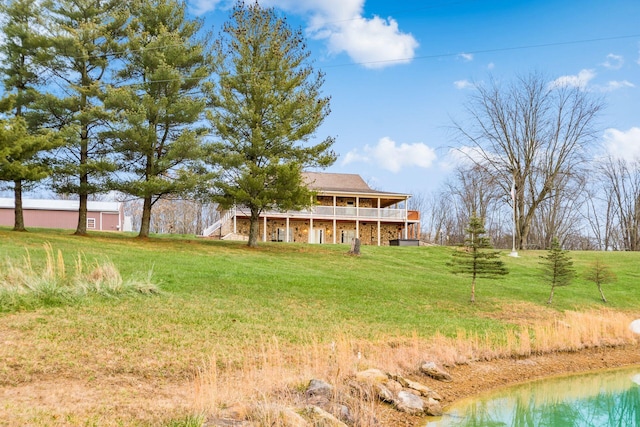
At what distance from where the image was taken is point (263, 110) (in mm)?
22156

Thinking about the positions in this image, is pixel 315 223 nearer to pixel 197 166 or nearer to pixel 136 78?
pixel 197 166

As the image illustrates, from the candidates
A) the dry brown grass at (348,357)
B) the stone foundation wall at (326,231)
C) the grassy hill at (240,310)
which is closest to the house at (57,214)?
the stone foundation wall at (326,231)

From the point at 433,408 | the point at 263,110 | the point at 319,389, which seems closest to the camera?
the point at 319,389

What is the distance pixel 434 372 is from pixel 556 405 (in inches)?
88.2

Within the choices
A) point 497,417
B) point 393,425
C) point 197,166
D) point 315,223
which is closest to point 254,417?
point 393,425

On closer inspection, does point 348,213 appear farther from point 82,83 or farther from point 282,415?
point 282,415

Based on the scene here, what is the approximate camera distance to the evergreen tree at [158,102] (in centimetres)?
2017

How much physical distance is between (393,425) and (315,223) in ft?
97.2

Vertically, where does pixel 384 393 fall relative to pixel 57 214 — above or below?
below

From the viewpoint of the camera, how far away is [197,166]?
72.4 ft

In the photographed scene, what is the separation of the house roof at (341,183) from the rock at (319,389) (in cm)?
2952

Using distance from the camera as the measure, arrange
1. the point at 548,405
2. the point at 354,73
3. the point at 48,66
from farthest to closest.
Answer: the point at 48,66, the point at 354,73, the point at 548,405

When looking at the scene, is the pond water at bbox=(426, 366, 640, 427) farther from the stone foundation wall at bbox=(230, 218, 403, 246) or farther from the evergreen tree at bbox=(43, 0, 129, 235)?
the stone foundation wall at bbox=(230, 218, 403, 246)

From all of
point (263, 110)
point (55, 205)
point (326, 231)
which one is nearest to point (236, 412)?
point (263, 110)
